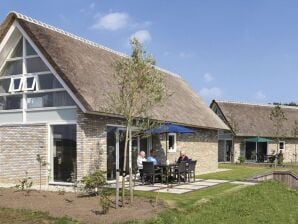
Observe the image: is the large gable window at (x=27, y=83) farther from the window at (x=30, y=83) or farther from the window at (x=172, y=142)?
the window at (x=172, y=142)

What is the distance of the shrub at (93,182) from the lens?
14.3 meters

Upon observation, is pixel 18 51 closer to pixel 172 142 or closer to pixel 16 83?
pixel 16 83

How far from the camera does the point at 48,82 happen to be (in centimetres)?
1803

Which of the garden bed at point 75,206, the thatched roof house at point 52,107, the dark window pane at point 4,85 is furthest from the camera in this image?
the dark window pane at point 4,85

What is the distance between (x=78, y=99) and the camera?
1642 centimetres

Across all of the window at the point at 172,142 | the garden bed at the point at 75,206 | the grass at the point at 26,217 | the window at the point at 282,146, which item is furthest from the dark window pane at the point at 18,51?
the window at the point at 282,146

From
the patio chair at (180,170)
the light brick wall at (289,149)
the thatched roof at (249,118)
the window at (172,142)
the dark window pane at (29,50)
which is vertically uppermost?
the dark window pane at (29,50)

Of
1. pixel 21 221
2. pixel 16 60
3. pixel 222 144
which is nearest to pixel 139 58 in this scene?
pixel 21 221

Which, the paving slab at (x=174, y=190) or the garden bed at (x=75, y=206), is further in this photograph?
the paving slab at (x=174, y=190)

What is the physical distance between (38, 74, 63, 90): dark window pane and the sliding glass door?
1.54 metres

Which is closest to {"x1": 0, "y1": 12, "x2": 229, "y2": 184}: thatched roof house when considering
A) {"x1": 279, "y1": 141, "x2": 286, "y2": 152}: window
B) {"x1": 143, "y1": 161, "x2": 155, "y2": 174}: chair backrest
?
{"x1": 143, "y1": 161, "x2": 155, "y2": 174}: chair backrest

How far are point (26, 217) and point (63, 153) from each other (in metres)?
6.77

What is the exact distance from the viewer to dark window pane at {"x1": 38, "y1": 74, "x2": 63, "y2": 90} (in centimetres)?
1778

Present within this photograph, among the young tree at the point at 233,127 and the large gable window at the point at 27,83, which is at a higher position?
the large gable window at the point at 27,83
